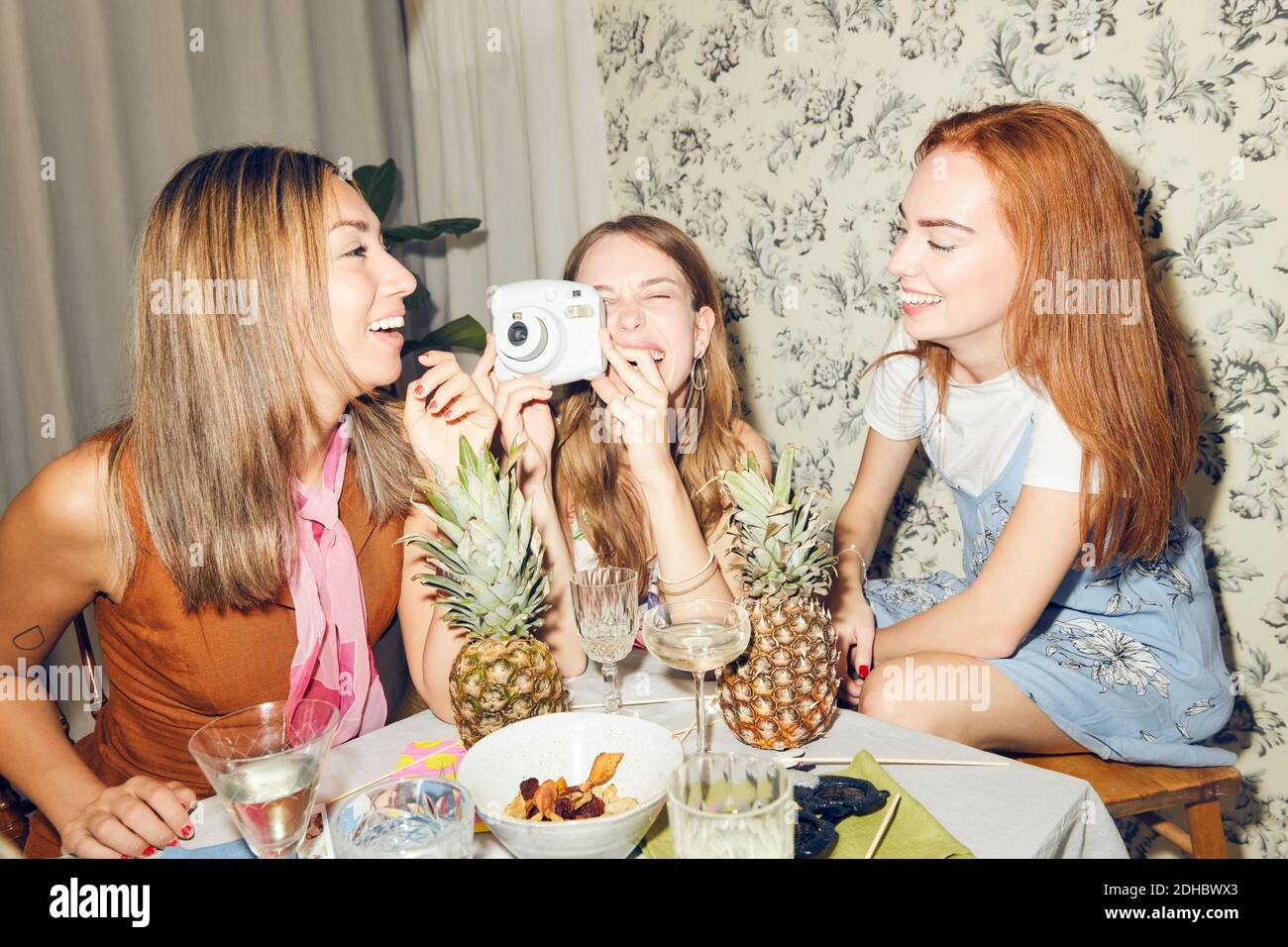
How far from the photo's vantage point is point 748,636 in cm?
105

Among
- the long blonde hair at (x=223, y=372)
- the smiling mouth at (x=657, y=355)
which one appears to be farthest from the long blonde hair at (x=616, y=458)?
the long blonde hair at (x=223, y=372)

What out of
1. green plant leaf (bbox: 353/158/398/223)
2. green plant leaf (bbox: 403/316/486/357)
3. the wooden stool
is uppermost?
green plant leaf (bbox: 353/158/398/223)

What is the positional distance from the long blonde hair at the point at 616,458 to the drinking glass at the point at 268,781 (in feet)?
2.94

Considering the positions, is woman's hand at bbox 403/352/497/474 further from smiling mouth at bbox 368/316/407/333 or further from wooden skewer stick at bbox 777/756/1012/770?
wooden skewer stick at bbox 777/756/1012/770

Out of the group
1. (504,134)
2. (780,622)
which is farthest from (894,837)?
(504,134)

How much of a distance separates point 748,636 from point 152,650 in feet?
3.33

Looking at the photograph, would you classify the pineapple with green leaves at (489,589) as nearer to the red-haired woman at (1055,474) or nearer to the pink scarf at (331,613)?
the pink scarf at (331,613)

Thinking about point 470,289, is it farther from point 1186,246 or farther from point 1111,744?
point 1111,744

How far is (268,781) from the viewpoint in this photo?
83cm

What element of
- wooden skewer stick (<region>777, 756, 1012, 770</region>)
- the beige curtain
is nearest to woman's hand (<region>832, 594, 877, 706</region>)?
wooden skewer stick (<region>777, 756, 1012, 770</region>)

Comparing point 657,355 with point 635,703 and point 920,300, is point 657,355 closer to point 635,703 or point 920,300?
point 920,300

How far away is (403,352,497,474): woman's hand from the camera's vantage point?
5.00 feet

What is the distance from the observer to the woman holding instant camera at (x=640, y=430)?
1449 millimetres

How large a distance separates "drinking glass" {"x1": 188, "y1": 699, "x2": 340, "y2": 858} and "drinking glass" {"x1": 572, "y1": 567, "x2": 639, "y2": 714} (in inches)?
13.0
